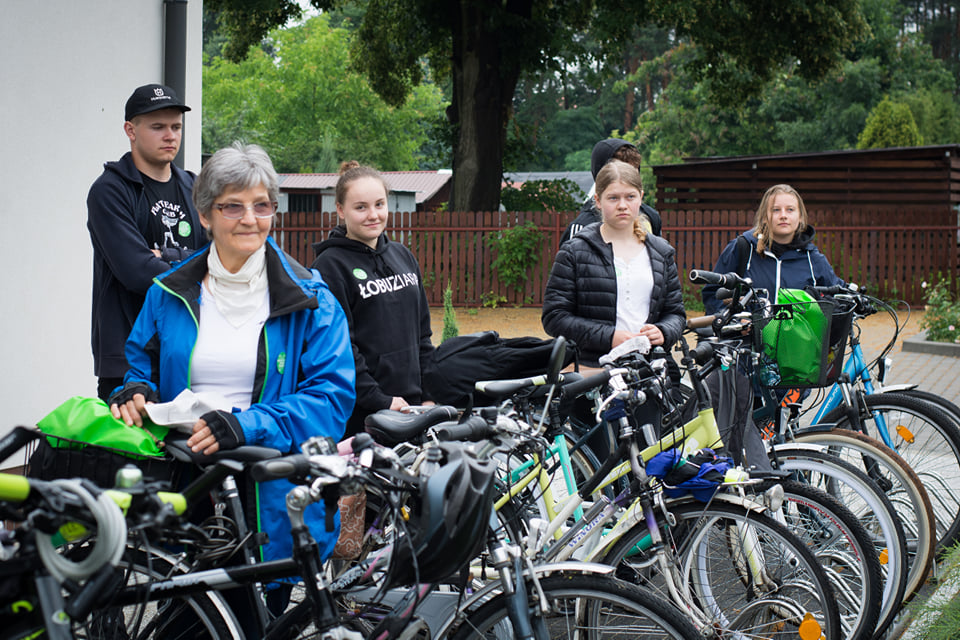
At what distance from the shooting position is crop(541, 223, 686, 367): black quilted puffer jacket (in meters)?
4.38

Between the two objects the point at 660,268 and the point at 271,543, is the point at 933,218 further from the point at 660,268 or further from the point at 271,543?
the point at 271,543

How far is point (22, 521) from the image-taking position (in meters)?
1.85

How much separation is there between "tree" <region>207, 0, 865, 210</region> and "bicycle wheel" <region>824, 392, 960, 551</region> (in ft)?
44.3

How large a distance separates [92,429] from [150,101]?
71.9 inches

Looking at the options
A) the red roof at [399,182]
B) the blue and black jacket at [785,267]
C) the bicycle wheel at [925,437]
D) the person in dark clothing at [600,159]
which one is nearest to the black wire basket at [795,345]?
the bicycle wheel at [925,437]

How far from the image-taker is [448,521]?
2070 mm

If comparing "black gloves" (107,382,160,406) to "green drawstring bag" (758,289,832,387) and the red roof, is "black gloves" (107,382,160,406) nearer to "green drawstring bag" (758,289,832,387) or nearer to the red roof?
"green drawstring bag" (758,289,832,387)

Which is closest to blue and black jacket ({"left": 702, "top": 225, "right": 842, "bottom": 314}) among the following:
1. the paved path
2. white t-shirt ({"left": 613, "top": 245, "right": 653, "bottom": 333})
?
white t-shirt ({"left": 613, "top": 245, "right": 653, "bottom": 333})

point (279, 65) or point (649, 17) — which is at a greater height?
point (279, 65)

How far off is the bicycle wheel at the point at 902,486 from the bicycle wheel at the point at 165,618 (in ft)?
8.82

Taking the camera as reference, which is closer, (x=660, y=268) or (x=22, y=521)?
(x=22, y=521)

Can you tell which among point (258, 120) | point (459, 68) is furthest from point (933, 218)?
point (258, 120)

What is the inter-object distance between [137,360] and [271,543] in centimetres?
68

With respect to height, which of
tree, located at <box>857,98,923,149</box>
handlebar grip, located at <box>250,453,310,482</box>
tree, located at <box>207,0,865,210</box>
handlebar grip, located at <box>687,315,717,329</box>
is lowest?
handlebar grip, located at <box>250,453,310,482</box>
